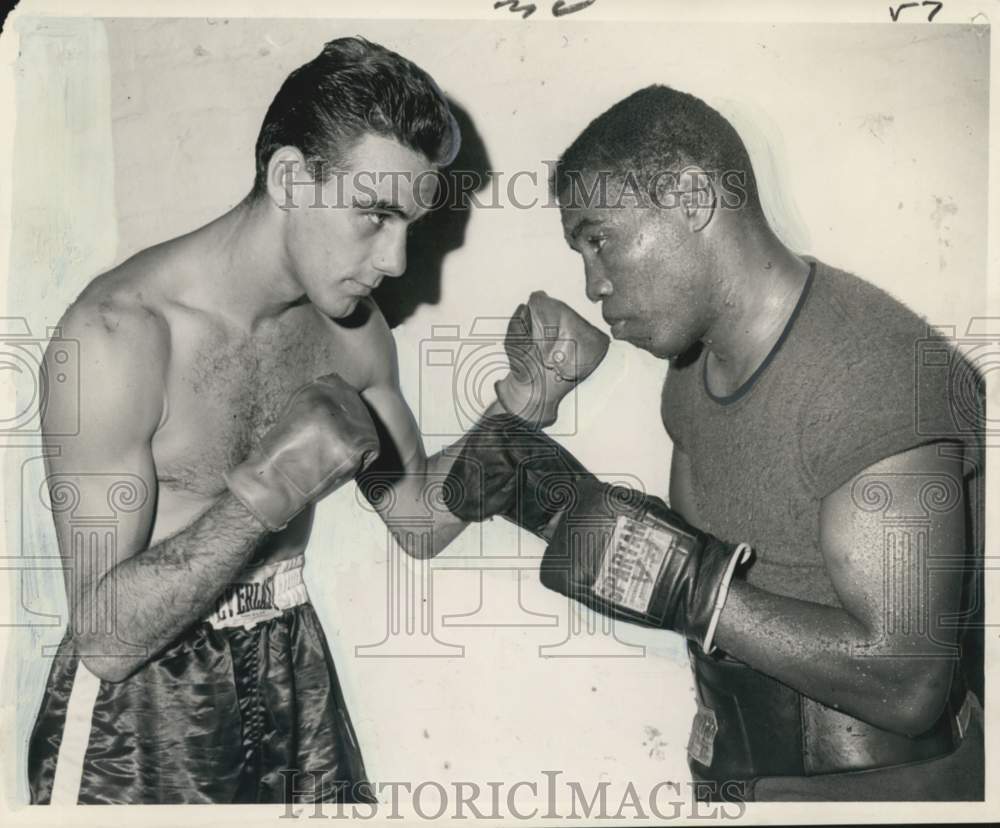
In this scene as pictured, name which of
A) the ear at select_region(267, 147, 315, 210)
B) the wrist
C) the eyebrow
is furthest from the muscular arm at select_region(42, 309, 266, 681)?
the wrist

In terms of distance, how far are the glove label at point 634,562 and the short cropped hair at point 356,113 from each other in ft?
2.74

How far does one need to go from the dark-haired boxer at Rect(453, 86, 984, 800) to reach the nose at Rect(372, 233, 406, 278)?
352 mm

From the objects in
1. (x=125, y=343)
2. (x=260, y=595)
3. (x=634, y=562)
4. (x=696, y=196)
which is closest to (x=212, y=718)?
(x=260, y=595)

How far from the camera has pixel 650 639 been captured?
7.99 ft

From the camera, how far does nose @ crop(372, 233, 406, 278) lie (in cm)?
211

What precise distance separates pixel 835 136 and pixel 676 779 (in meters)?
1.48

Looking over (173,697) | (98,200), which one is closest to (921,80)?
(98,200)

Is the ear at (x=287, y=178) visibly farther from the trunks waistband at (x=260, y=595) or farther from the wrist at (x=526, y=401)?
the trunks waistband at (x=260, y=595)

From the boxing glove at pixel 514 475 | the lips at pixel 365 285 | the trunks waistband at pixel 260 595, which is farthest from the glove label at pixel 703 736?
the lips at pixel 365 285

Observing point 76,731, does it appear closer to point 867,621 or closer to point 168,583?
point 168,583

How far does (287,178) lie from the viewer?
2104mm

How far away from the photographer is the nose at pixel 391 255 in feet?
6.92

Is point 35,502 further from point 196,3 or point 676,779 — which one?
point 676,779

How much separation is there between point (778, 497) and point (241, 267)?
117cm
